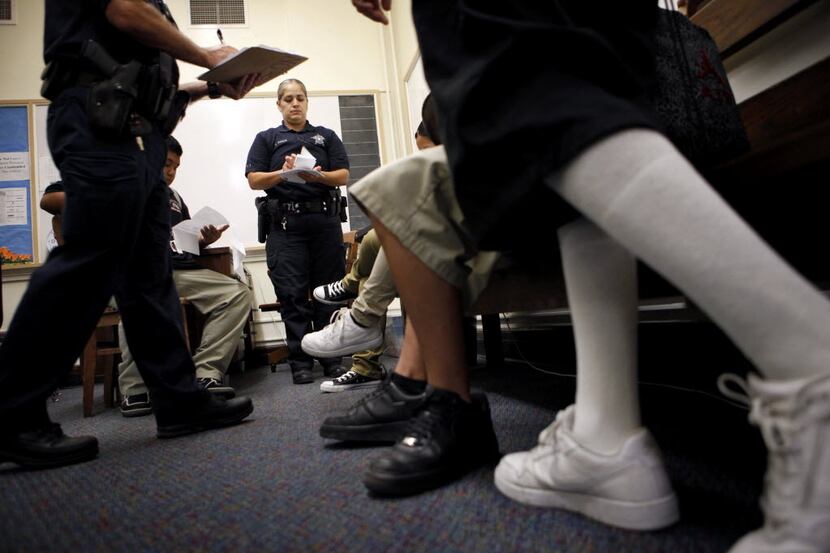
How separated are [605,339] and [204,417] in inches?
41.2

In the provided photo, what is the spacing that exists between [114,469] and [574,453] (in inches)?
34.4

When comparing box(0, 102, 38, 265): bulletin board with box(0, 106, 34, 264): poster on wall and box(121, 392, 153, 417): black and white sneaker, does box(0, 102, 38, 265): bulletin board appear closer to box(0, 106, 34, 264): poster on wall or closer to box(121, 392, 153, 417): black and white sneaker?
box(0, 106, 34, 264): poster on wall

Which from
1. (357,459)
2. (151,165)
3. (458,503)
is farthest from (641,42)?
(151,165)

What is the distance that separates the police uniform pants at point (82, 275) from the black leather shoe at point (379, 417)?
54 cm

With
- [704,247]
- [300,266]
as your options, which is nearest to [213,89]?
[300,266]

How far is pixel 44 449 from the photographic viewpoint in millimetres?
963

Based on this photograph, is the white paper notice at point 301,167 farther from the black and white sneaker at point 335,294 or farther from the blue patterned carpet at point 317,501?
the blue patterned carpet at point 317,501

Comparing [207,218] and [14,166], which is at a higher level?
[14,166]

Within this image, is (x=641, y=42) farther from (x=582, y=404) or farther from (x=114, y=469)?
(x=114, y=469)

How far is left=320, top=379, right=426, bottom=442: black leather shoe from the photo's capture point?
2.66 ft

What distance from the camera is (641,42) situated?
1.65 ft

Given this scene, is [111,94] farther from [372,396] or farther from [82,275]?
[372,396]

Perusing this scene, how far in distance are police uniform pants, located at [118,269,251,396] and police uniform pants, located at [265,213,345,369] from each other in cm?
19

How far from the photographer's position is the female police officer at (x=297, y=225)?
7.48 feet
